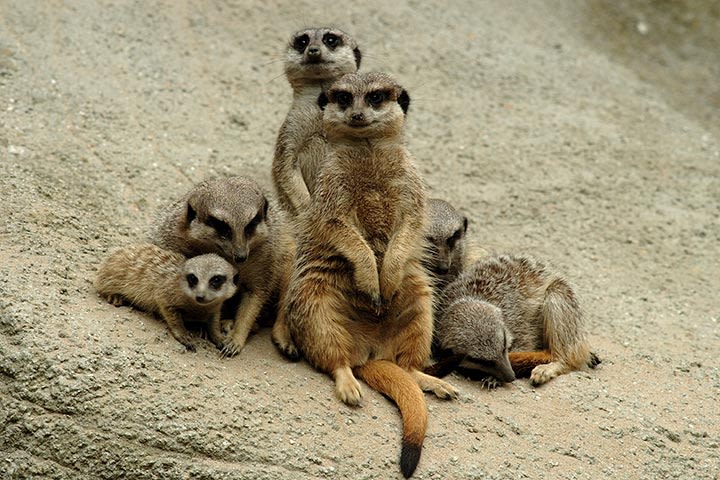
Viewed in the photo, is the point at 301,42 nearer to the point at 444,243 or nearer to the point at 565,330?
the point at 444,243

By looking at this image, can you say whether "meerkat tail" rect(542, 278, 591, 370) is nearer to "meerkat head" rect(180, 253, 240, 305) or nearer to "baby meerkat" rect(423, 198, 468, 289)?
"baby meerkat" rect(423, 198, 468, 289)

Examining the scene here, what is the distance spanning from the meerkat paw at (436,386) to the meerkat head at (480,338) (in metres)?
0.23

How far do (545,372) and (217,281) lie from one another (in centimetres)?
157

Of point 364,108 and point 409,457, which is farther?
point 364,108

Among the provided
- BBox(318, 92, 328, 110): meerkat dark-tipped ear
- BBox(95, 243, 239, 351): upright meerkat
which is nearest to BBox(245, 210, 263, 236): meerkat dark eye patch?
BBox(95, 243, 239, 351): upright meerkat

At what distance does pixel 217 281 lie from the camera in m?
3.85

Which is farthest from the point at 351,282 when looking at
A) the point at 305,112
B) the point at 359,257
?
the point at 305,112

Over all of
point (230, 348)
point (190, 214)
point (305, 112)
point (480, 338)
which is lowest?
point (230, 348)

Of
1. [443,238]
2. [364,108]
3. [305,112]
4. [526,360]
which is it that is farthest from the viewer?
[305,112]

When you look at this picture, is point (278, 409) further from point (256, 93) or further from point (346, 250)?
point (256, 93)

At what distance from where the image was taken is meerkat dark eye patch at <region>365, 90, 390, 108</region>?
4.24 meters

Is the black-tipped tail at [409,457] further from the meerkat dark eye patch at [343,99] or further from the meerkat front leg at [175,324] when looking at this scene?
the meerkat dark eye patch at [343,99]

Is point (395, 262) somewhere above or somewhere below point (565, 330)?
above

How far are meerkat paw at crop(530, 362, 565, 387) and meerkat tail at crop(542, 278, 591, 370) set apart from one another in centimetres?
6
